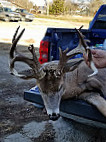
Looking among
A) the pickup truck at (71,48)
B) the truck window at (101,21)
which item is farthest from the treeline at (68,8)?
the pickup truck at (71,48)

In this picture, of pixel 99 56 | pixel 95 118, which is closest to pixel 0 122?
pixel 95 118

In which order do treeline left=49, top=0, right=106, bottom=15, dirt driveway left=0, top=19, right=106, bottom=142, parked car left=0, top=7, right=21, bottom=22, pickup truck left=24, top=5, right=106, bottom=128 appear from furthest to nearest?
treeline left=49, top=0, right=106, bottom=15 < parked car left=0, top=7, right=21, bottom=22 < dirt driveway left=0, top=19, right=106, bottom=142 < pickup truck left=24, top=5, right=106, bottom=128

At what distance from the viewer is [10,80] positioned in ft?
22.5

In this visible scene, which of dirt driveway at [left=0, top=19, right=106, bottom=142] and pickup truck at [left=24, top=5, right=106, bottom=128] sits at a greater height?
pickup truck at [left=24, top=5, right=106, bottom=128]

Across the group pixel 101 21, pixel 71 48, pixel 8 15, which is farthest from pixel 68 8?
pixel 71 48

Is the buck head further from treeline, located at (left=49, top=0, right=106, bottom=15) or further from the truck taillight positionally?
treeline, located at (left=49, top=0, right=106, bottom=15)

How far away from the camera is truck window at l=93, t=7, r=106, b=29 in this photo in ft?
20.2

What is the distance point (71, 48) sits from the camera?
5.22 metres

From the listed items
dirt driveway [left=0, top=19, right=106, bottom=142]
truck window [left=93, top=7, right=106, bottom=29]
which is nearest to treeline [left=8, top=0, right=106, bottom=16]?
truck window [left=93, top=7, right=106, bottom=29]

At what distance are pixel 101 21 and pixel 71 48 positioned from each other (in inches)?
62.1

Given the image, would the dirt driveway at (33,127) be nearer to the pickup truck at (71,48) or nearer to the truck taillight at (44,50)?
the pickup truck at (71,48)

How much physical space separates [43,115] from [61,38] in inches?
64.0

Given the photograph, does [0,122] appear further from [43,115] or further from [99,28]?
[99,28]

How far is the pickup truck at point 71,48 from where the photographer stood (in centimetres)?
340
